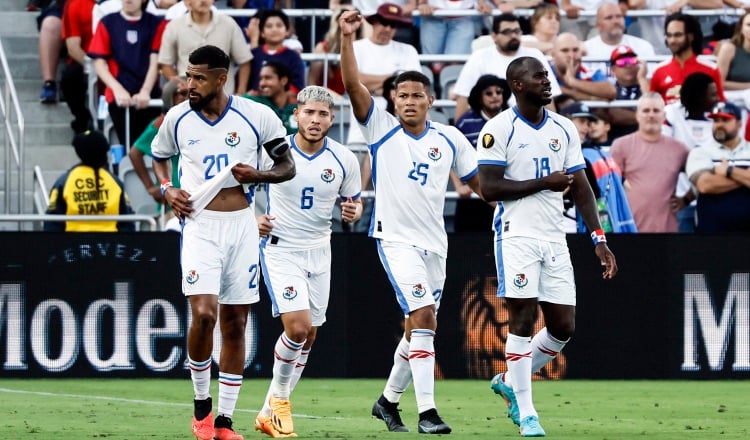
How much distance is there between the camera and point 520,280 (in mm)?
10062

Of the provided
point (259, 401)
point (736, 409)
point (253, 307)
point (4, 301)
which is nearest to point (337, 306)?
point (253, 307)

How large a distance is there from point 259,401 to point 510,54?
18.2ft

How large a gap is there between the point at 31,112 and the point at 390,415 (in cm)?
989

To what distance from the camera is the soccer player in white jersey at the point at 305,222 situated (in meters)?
10.8

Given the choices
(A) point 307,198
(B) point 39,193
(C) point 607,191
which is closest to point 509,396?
(A) point 307,198

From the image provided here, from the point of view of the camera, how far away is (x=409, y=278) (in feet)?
33.4

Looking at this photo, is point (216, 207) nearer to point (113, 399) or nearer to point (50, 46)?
point (113, 399)

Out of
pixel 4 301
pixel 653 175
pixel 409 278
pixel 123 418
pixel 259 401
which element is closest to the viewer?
pixel 409 278

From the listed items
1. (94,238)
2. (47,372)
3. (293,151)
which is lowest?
(47,372)

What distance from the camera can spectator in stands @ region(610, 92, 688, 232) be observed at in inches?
626

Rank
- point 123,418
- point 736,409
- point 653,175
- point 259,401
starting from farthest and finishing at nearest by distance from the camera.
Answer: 1. point 653,175
2. point 259,401
3. point 736,409
4. point 123,418

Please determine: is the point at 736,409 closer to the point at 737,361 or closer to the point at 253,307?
the point at 737,361

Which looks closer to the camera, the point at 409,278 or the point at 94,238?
the point at 409,278

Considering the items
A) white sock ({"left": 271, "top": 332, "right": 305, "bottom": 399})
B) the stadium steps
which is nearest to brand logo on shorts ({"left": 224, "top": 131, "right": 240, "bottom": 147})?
white sock ({"left": 271, "top": 332, "right": 305, "bottom": 399})
